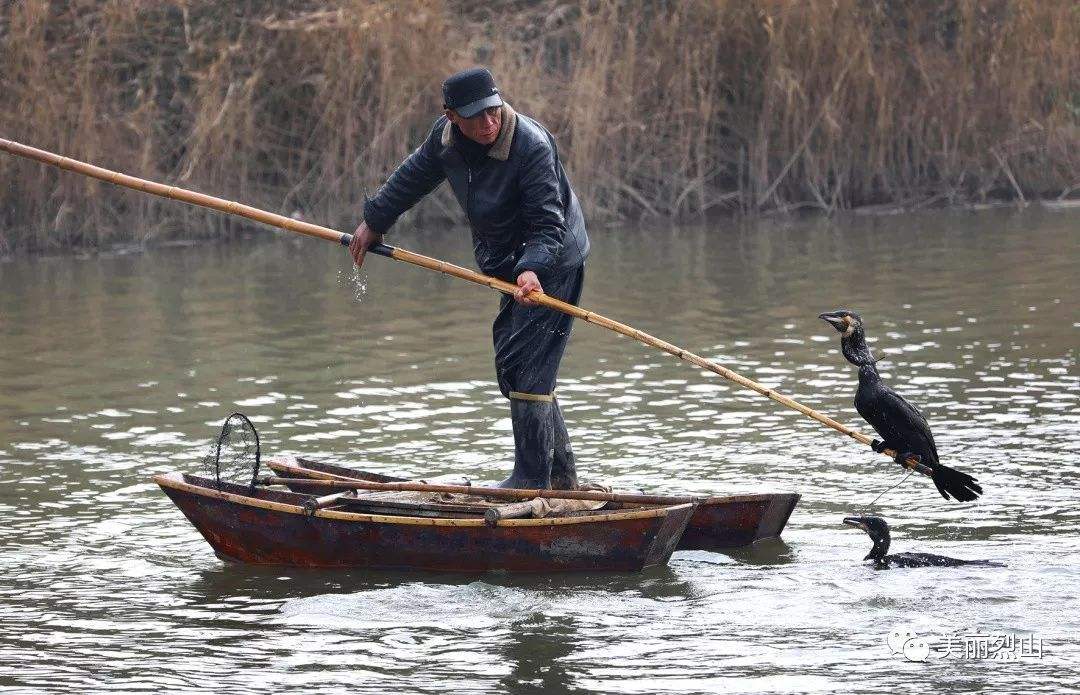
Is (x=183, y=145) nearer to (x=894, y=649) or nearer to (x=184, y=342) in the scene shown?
(x=184, y=342)

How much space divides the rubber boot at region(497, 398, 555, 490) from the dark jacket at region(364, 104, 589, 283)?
→ 571mm

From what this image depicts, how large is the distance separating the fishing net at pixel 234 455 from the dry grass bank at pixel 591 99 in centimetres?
1065

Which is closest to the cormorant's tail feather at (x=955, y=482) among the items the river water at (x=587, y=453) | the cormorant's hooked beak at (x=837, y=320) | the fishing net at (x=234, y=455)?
the river water at (x=587, y=453)

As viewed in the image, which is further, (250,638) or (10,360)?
(10,360)

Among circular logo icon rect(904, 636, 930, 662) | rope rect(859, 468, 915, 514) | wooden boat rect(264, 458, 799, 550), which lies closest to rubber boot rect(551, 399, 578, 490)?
wooden boat rect(264, 458, 799, 550)

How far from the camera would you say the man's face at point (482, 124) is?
7160 millimetres

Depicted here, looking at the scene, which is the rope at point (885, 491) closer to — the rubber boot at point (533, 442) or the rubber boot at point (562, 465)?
the rubber boot at point (562, 465)

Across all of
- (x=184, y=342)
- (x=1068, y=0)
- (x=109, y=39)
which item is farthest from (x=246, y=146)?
(x=1068, y=0)

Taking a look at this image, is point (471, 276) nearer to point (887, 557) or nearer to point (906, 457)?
point (906, 457)

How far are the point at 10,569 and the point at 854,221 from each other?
41.8ft

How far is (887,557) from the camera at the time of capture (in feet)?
23.3

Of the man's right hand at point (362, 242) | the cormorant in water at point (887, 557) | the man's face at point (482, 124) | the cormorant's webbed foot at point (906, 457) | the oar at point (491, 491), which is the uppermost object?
the man's face at point (482, 124)

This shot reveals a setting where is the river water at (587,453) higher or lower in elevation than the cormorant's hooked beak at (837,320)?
lower

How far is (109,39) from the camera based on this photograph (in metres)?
18.7
